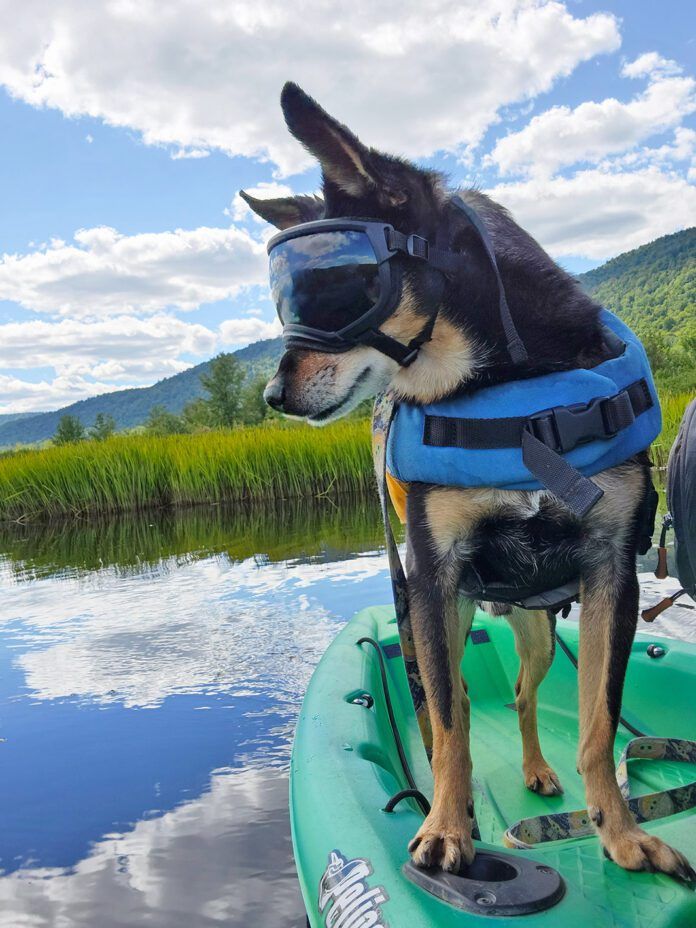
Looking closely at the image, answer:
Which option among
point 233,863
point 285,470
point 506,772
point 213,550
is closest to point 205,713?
point 233,863

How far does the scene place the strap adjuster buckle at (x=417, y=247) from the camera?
2145 millimetres

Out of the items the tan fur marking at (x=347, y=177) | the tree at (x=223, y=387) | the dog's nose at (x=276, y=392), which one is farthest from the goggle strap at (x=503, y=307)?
the tree at (x=223, y=387)

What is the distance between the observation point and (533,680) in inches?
120

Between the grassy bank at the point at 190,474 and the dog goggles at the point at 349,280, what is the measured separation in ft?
42.0

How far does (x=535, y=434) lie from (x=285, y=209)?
113 cm

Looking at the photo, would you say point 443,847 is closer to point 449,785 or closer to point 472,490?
point 449,785

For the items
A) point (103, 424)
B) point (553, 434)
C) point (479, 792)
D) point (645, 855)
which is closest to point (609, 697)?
point (645, 855)

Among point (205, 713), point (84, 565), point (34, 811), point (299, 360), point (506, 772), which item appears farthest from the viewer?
point (84, 565)

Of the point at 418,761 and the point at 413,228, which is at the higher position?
the point at 413,228

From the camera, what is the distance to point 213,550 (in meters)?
10.5

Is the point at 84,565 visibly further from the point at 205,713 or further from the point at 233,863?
the point at 233,863

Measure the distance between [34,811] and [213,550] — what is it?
22.1 ft

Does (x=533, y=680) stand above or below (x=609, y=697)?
below

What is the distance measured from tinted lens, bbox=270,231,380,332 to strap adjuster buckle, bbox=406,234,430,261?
0.11 m
